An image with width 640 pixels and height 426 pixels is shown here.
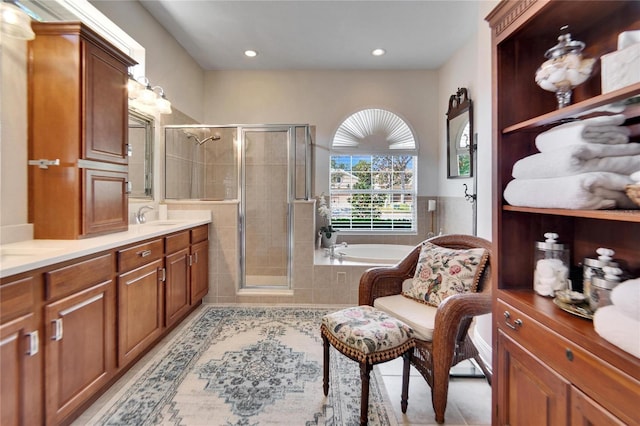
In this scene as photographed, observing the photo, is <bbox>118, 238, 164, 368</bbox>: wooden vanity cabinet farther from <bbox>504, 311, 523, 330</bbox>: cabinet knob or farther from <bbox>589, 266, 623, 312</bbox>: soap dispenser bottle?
<bbox>589, 266, 623, 312</bbox>: soap dispenser bottle

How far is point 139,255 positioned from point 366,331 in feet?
5.16

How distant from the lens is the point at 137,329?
200 centimetres

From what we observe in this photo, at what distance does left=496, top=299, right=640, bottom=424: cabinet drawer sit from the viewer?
2.44ft

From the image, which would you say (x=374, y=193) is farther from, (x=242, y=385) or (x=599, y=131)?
(x=599, y=131)

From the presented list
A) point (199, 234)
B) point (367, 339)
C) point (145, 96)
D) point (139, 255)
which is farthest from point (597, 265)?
point (145, 96)

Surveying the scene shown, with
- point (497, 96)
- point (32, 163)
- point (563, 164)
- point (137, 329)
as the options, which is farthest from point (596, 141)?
point (32, 163)

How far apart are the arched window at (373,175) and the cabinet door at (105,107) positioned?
2.75 metres

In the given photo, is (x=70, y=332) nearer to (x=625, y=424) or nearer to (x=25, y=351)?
(x=25, y=351)

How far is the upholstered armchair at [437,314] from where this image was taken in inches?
58.9

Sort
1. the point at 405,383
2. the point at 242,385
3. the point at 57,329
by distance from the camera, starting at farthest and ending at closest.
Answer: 1. the point at 242,385
2. the point at 405,383
3. the point at 57,329

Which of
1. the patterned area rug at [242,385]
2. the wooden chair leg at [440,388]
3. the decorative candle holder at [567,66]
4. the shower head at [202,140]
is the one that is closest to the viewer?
the decorative candle holder at [567,66]

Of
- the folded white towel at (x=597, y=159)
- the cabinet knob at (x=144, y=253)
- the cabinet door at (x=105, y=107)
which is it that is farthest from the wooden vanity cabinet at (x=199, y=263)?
the folded white towel at (x=597, y=159)

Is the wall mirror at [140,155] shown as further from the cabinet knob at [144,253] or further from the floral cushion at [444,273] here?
the floral cushion at [444,273]

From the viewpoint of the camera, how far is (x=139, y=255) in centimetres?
200
